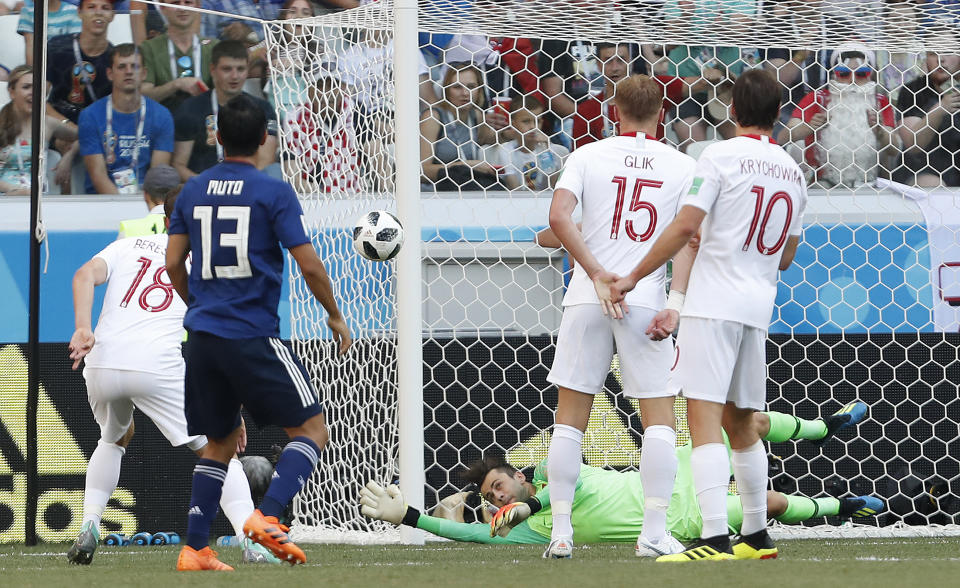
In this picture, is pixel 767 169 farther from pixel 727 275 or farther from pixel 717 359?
pixel 717 359

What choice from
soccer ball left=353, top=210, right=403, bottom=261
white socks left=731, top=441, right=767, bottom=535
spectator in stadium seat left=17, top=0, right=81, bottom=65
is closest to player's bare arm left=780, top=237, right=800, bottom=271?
white socks left=731, top=441, right=767, bottom=535

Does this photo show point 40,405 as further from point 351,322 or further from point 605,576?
point 605,576

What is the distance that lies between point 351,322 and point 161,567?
2297mm

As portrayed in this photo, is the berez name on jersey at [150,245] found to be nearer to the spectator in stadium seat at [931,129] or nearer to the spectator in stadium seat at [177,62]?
the spectator in stadium seat at [177,62]

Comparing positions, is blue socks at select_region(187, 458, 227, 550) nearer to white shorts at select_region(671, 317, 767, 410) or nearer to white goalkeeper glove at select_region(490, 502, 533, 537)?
white goalkeeper glove at select_region(490, 502, 533, 537)

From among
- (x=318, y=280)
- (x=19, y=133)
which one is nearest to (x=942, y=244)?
(x=318, y=280)

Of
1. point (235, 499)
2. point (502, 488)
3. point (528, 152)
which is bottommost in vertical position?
point (502, 488)

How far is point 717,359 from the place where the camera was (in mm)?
4121

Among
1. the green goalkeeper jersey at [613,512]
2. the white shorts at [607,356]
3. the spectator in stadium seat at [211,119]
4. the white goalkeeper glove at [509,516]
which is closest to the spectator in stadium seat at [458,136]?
the spectator in stadium seat at [211,119]

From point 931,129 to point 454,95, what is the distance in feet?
9.68

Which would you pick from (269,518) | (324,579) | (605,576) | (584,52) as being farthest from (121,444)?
(584,52)

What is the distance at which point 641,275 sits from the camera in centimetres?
423

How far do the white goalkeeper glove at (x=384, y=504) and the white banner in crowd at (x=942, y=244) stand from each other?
373cm

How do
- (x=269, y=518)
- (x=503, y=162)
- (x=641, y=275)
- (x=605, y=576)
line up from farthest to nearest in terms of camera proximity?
(x=503, y=162) < (x=641, y=275) < (x=269, y=518) < (x=605, y=576)
